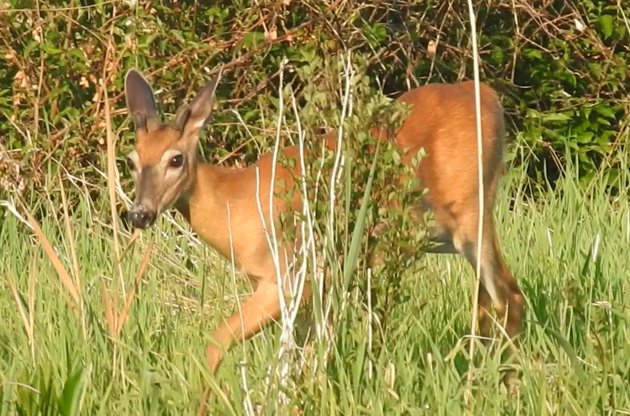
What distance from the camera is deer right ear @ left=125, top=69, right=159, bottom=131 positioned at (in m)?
6.75

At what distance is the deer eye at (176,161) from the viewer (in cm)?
668

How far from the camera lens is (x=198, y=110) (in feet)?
22.1

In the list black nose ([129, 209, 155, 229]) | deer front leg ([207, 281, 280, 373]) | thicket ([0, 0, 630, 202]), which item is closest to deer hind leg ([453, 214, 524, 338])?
deer front leg ([207, 281, 280, 373])

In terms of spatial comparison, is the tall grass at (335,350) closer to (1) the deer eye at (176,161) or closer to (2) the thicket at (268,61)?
(1) the deer eye at (176,161)

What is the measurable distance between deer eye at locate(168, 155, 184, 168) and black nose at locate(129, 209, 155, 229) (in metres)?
0.38

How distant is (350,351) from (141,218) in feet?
6.25

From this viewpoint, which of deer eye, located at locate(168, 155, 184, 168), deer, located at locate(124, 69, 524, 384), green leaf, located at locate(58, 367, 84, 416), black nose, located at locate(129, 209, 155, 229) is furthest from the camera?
deer eye, located at locate(168, 155, 184, 168)

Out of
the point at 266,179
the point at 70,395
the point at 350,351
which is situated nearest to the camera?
the point at 70,395

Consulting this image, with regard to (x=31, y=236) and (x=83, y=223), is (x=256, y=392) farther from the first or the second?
(x=31, y=236)

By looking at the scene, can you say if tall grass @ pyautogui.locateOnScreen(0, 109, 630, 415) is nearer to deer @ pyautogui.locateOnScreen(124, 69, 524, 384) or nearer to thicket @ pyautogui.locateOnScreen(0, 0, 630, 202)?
deer @ pyautogui.locateOnScreen(124, 69, 524, 384)

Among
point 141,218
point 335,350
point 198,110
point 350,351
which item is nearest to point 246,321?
point 141,218

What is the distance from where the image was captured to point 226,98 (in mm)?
8766

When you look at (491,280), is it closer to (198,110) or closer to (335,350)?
(198,110)

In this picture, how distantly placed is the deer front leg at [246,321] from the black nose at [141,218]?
1.59 ft
